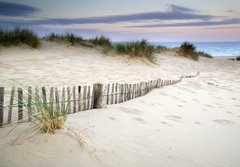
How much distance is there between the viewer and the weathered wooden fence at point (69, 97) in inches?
112

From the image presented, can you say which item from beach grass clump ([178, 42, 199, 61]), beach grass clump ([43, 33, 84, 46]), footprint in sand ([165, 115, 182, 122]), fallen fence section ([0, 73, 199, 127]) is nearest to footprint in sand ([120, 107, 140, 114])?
fallen fence section ([0, 73, 199, 127])

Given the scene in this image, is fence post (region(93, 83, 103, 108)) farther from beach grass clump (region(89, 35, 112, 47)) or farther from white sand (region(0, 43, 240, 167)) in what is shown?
beach grass clump (region(89, 35, 112, 47))

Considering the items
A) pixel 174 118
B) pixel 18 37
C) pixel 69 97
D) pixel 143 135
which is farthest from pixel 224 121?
pixel 18 37

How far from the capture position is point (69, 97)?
3010 millimetres

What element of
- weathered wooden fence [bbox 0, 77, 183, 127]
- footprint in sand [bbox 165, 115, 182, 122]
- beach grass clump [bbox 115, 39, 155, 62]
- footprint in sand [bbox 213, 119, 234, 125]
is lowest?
footprint in sand [bbox 213, 119, 234, 125]

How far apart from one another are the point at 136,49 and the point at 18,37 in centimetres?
518

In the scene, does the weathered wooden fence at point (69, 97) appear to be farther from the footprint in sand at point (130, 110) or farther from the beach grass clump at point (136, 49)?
the beach grass clump at point (136, 49)

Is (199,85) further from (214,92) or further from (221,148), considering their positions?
(221,148)

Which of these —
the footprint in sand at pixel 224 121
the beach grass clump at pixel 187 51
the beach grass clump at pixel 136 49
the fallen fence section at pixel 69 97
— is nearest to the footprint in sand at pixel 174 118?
the footprint in sand at pixel 224 121

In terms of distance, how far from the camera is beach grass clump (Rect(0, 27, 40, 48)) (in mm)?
10055

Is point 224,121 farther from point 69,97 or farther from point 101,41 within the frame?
point 101,41

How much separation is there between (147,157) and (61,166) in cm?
90

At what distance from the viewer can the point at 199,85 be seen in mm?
7586

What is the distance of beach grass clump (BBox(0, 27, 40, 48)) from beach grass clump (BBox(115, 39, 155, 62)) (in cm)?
377
